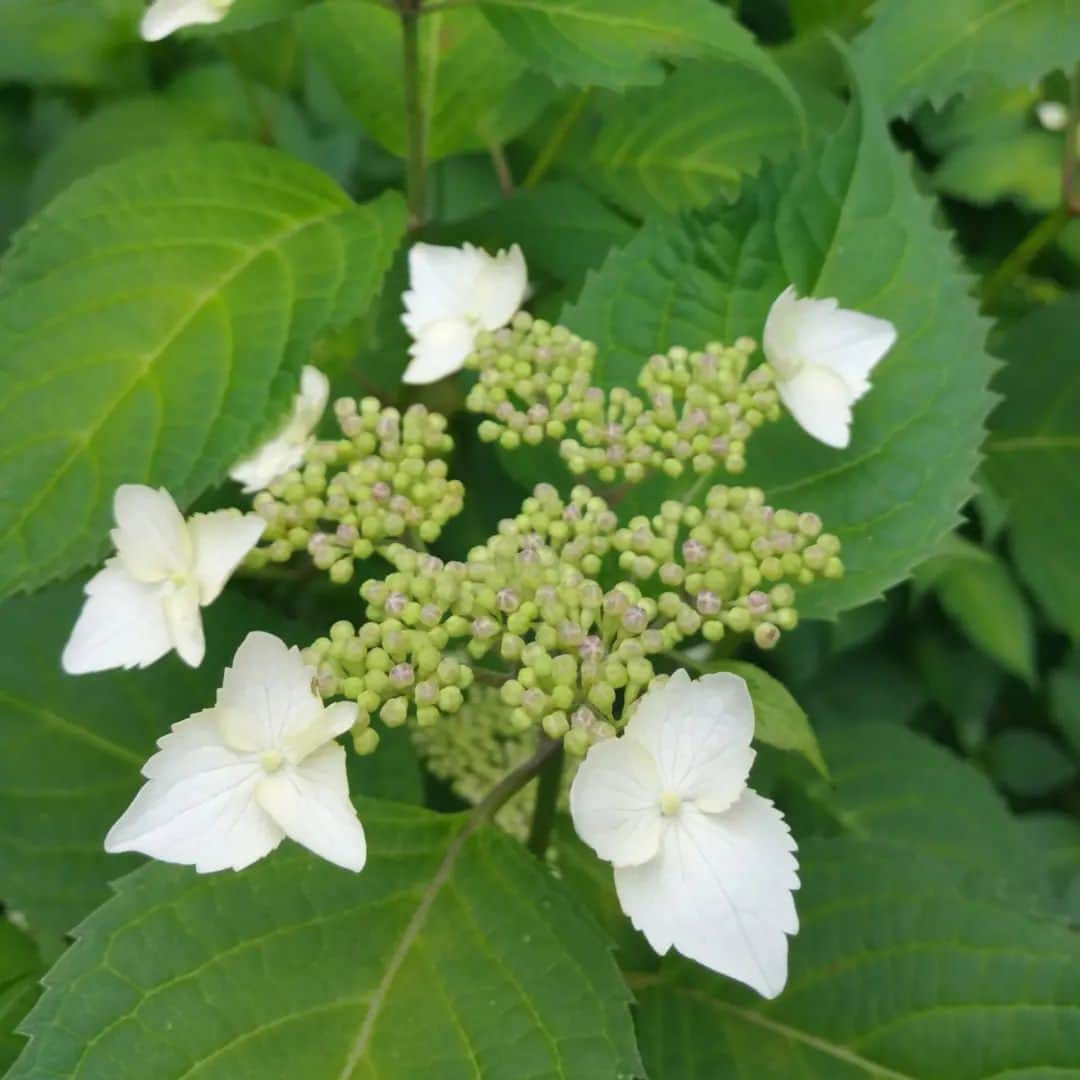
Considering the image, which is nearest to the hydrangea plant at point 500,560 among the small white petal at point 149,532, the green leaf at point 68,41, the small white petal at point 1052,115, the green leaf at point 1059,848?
the small white petal at point 149,532

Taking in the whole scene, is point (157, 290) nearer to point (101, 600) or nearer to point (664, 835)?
point (101, 600)

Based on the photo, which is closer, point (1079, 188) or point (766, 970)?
point (766, 970)

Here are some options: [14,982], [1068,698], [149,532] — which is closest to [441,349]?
[149,532]

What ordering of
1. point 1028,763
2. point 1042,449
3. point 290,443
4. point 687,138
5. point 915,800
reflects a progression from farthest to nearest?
1. point 1028,763
2. point 1042,449
3. point 915,800
4. point 687,138
5. point 290,443

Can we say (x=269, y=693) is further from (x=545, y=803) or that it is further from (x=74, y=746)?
(x=74, y=746)

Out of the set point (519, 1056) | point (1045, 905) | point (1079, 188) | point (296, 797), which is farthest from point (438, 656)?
point (1079, 188)

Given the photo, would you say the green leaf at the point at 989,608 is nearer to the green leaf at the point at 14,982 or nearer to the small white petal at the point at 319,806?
the small white petal at the point at 319,806
